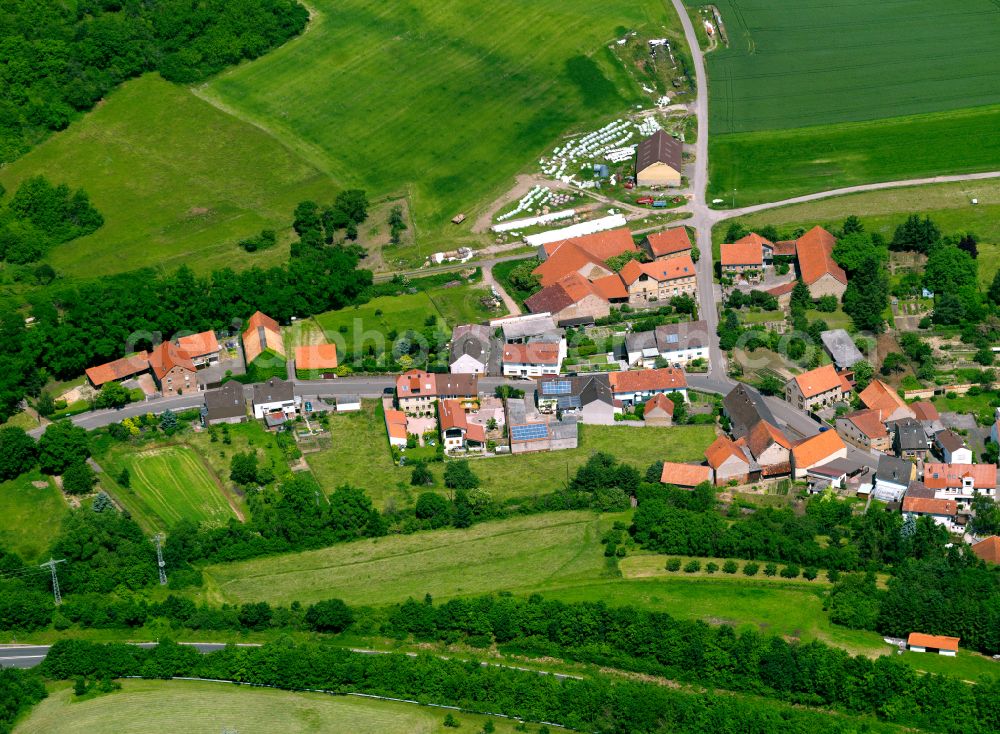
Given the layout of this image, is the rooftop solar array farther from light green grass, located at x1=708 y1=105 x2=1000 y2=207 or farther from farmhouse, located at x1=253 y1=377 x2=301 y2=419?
light green grass, located at x1=708 y1=105 x2=1000 y2=207

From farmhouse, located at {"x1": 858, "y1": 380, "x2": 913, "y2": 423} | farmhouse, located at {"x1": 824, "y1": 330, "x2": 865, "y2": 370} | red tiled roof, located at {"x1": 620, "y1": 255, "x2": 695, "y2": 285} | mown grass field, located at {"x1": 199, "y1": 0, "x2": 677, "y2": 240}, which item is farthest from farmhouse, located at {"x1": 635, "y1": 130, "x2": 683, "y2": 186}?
farmhouse, located at {"x1": 858, "y1": 380, "x2": 913, "y2": 423}

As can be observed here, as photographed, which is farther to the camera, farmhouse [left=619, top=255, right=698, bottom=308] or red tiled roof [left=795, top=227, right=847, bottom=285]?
farmhouse [left=619, top=255, right=698, bottom=308]

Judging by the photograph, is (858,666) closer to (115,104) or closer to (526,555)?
(526,555)

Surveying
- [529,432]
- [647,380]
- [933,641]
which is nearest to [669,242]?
[647,380]

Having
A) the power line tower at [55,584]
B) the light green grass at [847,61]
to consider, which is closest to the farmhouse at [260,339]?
the power line tower at [55,584]

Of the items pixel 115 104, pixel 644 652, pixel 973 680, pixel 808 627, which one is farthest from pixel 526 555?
pixel 115 104

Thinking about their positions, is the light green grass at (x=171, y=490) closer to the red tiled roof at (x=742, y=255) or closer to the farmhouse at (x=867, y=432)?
the farmhouse at (x=867, y=432)
